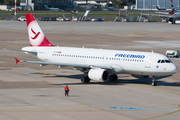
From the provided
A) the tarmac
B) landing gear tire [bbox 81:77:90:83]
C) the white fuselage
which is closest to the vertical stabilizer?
the white fuselage

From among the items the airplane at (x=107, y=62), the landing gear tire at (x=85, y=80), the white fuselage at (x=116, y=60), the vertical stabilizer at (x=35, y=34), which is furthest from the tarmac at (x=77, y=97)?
the vertical stabilizer at (x=35, y=34)

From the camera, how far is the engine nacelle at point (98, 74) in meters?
41.9

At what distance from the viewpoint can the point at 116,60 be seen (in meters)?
43.8

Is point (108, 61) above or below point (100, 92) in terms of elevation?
above

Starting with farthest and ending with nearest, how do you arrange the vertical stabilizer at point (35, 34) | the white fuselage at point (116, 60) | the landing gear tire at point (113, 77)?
the vertical stabilizer at point (35, 34) → the landing gear tire at point (113, 77) → the white fuselage at point (116, 60)

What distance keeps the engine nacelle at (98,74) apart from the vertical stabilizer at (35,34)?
11466 millimetres

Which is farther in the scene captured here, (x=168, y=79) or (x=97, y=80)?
(x=168, y=79)

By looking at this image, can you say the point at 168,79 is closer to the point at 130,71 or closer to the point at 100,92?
the point at 130,71

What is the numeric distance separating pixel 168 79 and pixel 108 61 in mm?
9631

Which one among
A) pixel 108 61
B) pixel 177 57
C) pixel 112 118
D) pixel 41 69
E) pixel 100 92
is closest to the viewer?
pixel 112 118

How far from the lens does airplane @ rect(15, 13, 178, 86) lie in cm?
4188

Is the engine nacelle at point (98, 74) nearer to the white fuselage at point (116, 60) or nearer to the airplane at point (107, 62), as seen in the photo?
the airplane at point (107, 62)

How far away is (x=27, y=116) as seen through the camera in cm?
2914

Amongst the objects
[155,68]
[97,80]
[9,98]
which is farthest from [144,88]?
[9,98]
